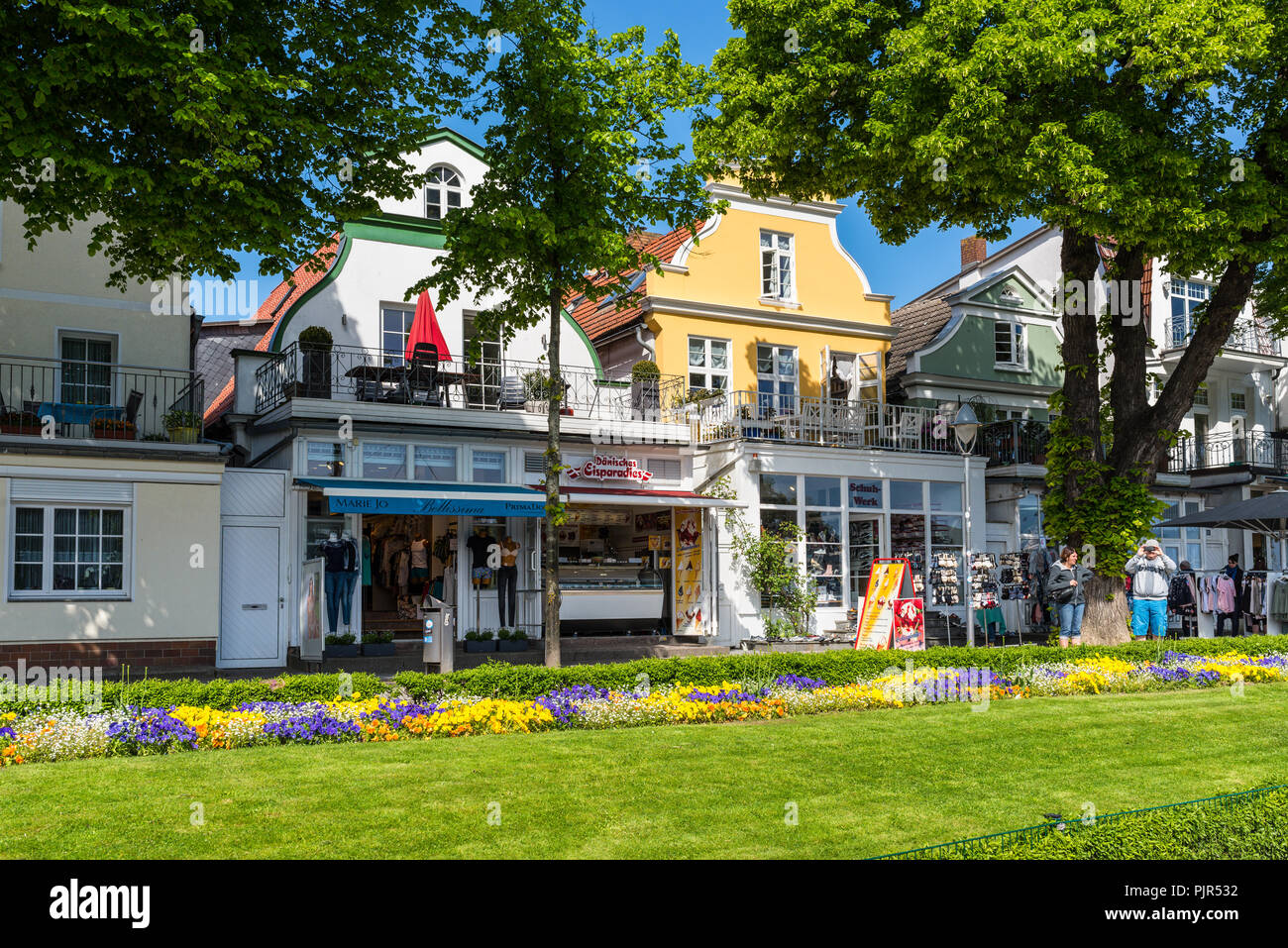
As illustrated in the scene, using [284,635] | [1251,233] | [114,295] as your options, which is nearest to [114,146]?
[114,295]

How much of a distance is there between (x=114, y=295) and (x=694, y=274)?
38.2 feet

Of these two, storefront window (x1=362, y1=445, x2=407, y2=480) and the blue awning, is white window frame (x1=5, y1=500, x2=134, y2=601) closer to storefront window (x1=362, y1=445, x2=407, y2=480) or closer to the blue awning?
the blue awning

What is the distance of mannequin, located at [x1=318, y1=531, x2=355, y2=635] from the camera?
18.5m

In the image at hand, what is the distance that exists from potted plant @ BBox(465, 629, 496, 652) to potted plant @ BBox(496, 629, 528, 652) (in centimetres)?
15

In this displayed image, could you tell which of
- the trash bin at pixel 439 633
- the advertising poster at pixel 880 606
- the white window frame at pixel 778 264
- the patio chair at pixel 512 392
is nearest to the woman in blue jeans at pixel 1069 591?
the advertising poster at pixel 880 606

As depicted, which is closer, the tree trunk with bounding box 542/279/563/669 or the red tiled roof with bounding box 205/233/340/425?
the tree trunk with bounding box 542/279/563/669

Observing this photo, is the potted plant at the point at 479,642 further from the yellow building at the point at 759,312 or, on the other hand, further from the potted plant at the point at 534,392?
the yellow building at the point at 759,312

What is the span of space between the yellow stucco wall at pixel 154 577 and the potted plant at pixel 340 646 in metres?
1.74

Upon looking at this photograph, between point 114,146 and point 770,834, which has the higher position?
point 114,146

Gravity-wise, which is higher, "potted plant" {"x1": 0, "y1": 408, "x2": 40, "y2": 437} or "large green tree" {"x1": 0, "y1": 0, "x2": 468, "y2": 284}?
"large green tree" {"x1": 0, "y1": 0, "x2": 468, "y2": 284}

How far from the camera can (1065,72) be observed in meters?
15.4

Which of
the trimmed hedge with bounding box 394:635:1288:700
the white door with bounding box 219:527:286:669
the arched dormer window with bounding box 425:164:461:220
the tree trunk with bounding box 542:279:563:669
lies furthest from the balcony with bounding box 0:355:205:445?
the trimmed hedge with bounding box 394:635:1288:700

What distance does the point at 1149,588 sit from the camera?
18281 millimetres

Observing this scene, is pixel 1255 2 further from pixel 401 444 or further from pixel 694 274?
pixel 401 444
